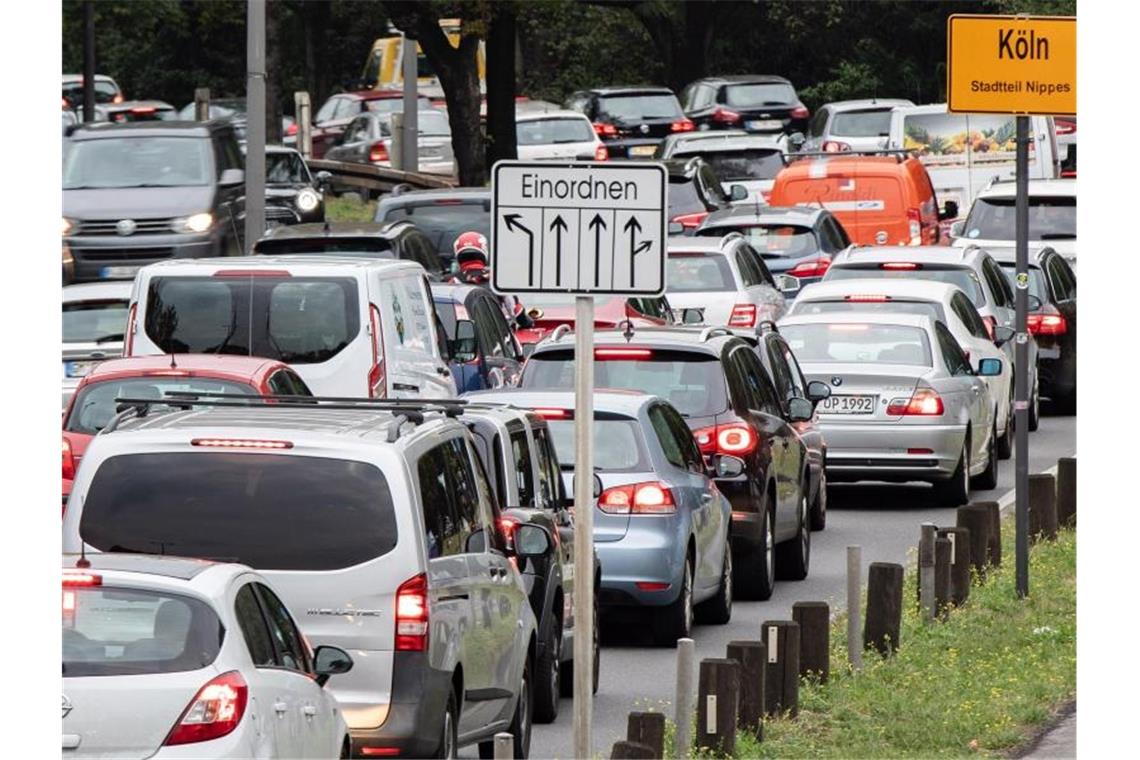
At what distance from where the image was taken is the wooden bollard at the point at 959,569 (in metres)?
15.5

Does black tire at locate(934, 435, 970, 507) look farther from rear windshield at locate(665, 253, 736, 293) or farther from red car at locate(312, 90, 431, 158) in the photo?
red car at locate(312, 90, 431, 158)

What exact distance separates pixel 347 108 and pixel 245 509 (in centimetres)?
4771

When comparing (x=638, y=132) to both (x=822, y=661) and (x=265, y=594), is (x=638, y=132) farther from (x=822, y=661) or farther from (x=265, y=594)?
(x=265, y=594)

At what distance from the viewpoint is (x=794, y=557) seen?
1814cm

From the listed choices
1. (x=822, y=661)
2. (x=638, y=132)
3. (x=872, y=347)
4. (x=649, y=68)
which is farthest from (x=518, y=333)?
(x=649, y=68)

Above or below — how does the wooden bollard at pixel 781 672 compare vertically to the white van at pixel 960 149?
below

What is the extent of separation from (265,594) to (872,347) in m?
13.1

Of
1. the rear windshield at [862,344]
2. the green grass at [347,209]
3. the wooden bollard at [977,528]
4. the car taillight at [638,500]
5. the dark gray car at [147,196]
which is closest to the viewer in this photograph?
the car taillight at [638,500]

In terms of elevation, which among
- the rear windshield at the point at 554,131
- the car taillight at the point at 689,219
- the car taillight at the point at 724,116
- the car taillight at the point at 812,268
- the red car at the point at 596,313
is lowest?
the red car at the point at 596,313

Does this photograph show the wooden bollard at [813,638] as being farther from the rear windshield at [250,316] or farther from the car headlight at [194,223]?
the car headlight at [194,223]

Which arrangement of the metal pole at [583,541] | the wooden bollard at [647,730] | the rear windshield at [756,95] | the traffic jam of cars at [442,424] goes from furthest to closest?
the rear windshield at [756,95] < the wooden bollard at [647,730] < the metal pole at [583,541] < the traffic jam of cars at [442,424]

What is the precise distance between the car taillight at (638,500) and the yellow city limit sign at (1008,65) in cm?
260

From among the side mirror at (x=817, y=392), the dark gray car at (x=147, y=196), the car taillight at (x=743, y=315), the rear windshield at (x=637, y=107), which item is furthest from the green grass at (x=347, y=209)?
the side mirror at (x=817, y=392)

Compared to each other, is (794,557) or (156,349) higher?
(156,349)
